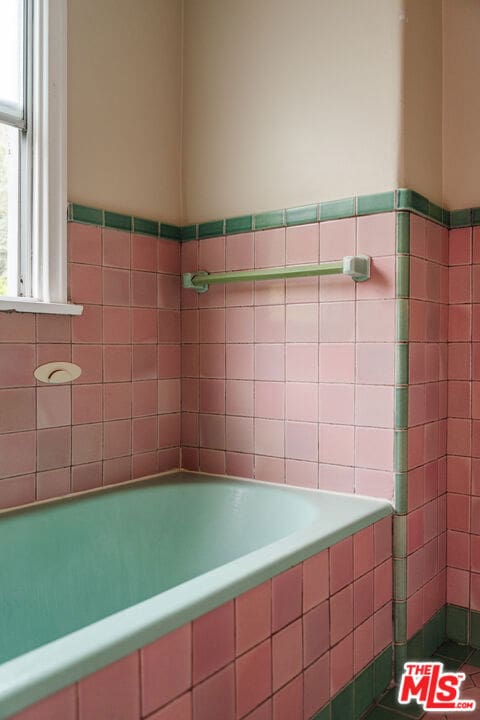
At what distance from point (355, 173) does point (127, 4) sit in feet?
3.39

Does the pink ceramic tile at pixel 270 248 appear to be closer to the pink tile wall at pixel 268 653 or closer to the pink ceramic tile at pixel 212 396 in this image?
the pink ceramic tile at pixel 212 396

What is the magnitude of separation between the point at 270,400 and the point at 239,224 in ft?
2.14

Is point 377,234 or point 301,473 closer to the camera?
point 377,234

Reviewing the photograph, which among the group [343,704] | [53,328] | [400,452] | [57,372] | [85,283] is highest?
[85,283]

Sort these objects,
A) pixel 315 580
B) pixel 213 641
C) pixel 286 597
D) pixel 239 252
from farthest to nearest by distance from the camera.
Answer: pixel 239 252 < pixel 315 580 < pixel 286 597 < pixel 213 641

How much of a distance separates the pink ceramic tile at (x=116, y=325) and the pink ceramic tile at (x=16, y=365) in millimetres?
299

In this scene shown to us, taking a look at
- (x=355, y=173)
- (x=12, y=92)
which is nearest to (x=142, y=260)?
(x=12, y=92)

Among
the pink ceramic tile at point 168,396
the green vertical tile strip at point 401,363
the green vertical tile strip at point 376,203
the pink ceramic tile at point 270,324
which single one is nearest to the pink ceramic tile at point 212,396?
the pink ceramic tile at point 168,396

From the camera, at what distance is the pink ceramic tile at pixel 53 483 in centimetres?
189

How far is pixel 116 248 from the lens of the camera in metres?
2.11

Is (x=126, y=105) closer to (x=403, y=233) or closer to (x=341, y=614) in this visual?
(x=403, y=233)

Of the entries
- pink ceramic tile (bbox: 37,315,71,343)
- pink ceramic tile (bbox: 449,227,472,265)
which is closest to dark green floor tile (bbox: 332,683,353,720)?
pink ceramic tile (bbox: 37,315,71,343)

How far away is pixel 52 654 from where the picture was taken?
89 centimetres

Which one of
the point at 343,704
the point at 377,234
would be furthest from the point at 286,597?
the point at 377,234
